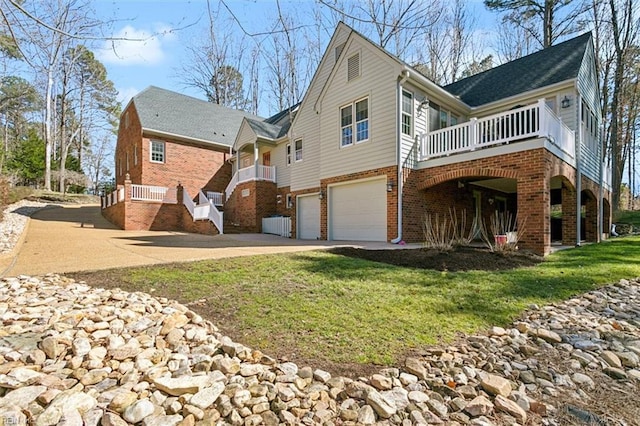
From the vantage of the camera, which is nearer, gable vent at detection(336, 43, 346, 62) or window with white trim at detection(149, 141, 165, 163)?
gable vent at detection(336, 43, 346, 62)

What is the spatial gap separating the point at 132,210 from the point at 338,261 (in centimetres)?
1316

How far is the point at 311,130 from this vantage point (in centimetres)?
1441

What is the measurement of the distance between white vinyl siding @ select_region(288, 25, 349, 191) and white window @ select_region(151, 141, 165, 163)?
9.14 metres

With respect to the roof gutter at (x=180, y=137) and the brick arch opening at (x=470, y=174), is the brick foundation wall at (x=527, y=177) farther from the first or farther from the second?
the roof gutter at (x=180, y=137)

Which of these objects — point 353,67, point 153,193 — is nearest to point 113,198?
point 153,193

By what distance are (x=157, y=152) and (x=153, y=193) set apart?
3851 mm

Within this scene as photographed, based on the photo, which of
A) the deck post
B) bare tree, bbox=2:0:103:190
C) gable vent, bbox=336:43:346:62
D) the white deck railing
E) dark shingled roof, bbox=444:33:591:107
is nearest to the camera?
bare tree, bbox=2:0:103:190

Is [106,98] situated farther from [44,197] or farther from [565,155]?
[565,155]

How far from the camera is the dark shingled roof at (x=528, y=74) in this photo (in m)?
10.9

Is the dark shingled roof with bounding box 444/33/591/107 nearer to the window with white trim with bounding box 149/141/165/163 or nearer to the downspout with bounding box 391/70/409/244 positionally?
the downspout with bounding box 391/70/409/244

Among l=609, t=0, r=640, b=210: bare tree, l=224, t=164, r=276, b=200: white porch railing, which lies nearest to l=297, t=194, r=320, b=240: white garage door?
l=224, t=164, r=276, b=200: white porch railing

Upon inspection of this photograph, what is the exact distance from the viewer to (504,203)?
606 inches

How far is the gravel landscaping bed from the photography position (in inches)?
79.0

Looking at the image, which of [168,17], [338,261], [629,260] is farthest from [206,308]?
[629,260]
